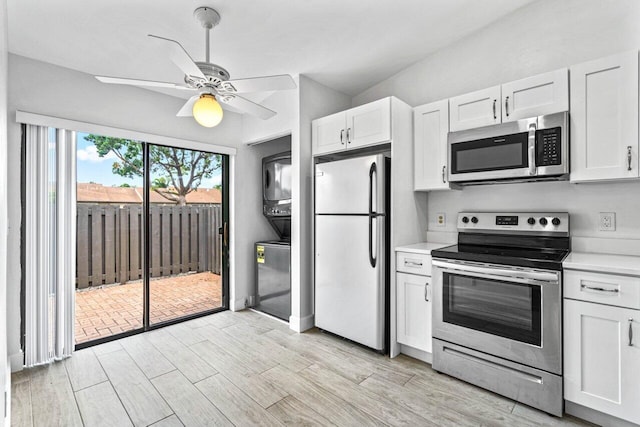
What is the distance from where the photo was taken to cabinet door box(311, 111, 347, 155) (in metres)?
3.10

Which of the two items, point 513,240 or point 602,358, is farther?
point 513,240

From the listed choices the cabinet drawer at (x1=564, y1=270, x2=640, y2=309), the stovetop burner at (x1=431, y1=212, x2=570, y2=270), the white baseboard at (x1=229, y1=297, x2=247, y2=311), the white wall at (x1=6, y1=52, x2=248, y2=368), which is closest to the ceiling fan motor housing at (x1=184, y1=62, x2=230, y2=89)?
the white wall at (x1=6, y1=52, x2=248, y2=368)

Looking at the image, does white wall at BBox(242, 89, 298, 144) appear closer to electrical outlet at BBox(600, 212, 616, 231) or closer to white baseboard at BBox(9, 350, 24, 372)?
electrical outlet at BBox(600, 212, 616, 231)

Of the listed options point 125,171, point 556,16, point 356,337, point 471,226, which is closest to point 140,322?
point 125,171

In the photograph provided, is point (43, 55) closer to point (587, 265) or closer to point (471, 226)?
point (471, 226)

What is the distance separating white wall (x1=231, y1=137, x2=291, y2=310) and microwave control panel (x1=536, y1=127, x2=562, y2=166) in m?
2.77

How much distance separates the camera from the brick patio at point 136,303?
3049 millimetres

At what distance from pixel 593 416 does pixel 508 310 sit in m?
0.72

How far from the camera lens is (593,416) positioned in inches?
74.0

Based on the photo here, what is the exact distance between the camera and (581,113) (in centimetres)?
212

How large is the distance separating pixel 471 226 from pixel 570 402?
140 cm

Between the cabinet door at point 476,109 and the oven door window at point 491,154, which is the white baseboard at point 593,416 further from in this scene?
the cabinet door at point 476,109

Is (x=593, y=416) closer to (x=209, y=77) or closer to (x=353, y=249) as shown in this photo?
(x=353, y=249)

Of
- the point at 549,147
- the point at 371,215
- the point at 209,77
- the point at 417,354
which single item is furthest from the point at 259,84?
the point at 417,354
